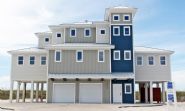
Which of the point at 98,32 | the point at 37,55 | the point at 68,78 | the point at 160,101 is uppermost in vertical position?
the point at 98,32

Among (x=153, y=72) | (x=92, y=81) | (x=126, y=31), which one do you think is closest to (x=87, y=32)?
(x=126, y=31)

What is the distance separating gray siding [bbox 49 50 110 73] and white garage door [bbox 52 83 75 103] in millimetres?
1870

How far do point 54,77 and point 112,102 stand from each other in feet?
23.7

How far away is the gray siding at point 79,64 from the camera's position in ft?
133

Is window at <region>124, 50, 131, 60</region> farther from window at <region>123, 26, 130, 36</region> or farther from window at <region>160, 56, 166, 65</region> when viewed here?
window at <region>160, 56, 166, 65</region>

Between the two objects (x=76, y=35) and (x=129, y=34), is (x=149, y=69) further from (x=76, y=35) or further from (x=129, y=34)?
(x=76, y=35)

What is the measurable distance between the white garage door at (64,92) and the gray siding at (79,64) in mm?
1870

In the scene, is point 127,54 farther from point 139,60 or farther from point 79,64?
point 79,64

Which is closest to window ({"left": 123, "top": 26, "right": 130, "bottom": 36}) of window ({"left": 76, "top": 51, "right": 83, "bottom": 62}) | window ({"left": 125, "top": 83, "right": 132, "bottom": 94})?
window ({"left": 76, "top": 51, "right": 83, "bottom": 62})

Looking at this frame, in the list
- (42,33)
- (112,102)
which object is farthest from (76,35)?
(112,102)

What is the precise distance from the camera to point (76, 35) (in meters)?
43.5

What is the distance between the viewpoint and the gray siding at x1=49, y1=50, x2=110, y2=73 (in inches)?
1592

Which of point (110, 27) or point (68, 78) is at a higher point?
point (110, 27)

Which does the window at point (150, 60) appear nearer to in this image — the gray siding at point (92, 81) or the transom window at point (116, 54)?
the transom window at point (116, 54)
